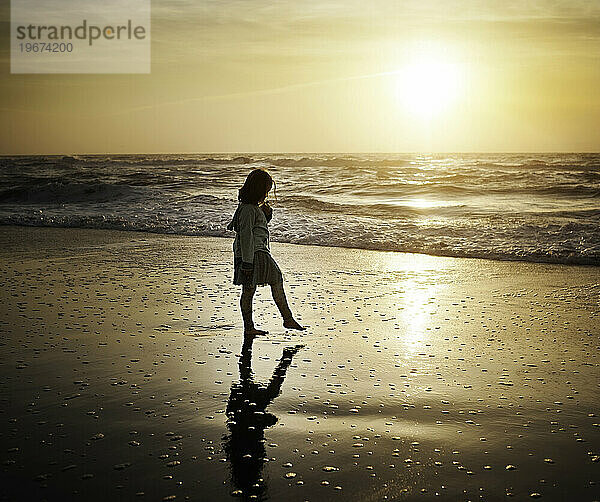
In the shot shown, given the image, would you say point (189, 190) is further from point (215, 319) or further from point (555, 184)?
point (215, 319)

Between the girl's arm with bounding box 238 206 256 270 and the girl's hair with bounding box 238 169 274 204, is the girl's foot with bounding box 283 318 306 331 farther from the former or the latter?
the girl's hair with bounding box 238 169 274 204

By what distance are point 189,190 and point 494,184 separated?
1354 centimetres

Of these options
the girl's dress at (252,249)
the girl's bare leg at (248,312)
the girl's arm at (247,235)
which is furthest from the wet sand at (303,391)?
the girl's arm at (247,235)

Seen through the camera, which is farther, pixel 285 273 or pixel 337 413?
pixel 285 273

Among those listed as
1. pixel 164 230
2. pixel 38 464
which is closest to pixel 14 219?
pixel 164 230

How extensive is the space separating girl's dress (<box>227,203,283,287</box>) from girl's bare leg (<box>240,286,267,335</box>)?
0.21ft

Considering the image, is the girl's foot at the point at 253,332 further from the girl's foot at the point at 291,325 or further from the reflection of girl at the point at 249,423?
the reflection of girl at the point at 249,423

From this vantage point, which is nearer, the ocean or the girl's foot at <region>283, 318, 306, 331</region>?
the girl's foot at <region>283, 318, 306, 331</region>

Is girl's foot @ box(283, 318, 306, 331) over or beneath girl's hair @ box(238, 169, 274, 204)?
beneath

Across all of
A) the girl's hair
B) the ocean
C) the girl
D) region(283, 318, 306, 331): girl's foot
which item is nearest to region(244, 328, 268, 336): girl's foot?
the girl

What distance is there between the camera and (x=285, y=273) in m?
9.18

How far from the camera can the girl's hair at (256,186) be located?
5.98 meters

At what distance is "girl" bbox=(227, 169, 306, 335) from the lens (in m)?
5.99

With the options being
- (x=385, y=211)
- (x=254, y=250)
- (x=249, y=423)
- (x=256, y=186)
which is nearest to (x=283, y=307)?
(x=254, y=250)
